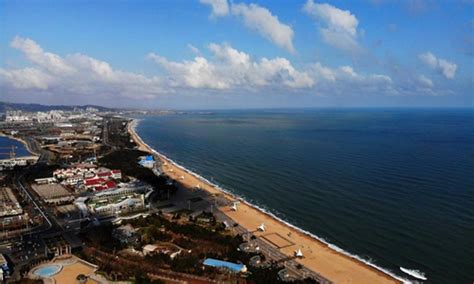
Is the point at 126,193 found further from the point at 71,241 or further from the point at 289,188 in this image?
the point at 289,188

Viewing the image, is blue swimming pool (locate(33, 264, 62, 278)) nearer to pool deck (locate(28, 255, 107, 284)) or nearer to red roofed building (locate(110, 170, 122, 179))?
pool deck (locate(28, 255, 107, 284))

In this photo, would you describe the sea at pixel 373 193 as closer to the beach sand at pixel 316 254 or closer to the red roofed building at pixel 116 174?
the beach sand at pixel 316 254

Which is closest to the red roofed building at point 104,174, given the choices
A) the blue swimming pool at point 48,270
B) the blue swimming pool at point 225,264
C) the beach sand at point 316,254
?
the beach sand at point 316,254

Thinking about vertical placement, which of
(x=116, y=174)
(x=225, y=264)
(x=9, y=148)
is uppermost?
(x=116, y=174)

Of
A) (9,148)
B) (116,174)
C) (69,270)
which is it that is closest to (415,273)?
(69,270)

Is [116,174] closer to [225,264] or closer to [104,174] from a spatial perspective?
[104,174]

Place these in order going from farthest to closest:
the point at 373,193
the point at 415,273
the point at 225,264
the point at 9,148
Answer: the point at 9,148, the point at 373,193, the point at 415,273, the point at 225,264
